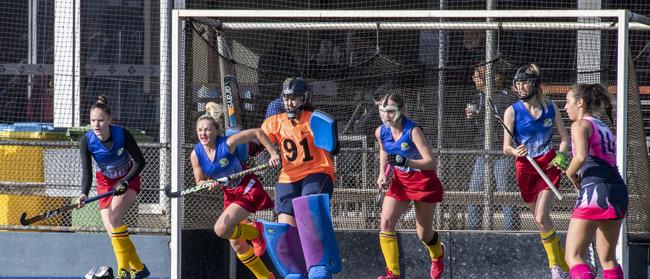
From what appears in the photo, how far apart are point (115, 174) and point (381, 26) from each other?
2.49m

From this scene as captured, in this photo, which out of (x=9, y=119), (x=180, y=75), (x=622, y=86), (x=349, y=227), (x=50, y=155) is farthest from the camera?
(x=9, y=119)

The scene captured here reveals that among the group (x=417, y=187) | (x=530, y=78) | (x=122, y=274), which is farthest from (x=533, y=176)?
(x=122, y=274)

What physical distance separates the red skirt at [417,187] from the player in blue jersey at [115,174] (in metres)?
2.11

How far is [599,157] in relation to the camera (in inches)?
280

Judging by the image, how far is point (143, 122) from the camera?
1159cm

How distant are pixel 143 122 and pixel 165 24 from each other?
3.82 ft

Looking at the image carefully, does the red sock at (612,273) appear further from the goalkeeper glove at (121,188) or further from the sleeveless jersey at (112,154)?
the sleeveless jersey at (112,154)

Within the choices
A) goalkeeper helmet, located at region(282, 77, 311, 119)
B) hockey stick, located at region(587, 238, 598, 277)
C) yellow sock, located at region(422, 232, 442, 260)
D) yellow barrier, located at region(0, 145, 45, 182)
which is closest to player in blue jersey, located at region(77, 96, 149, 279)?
yellow barrier, located at region(0, 145, 45, 182)

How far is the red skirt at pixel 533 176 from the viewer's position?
857 cm

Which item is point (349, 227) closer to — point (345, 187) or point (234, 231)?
point (345, 187)

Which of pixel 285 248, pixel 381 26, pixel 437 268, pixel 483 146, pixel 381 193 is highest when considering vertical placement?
pixel 381 26

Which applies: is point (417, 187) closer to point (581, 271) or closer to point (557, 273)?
point (557, 273)

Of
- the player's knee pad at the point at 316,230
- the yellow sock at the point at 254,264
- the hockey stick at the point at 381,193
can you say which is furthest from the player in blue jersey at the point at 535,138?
the yellow sock at the point at 254,264

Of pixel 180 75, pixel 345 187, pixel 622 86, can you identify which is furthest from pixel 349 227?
pixel 622 86
